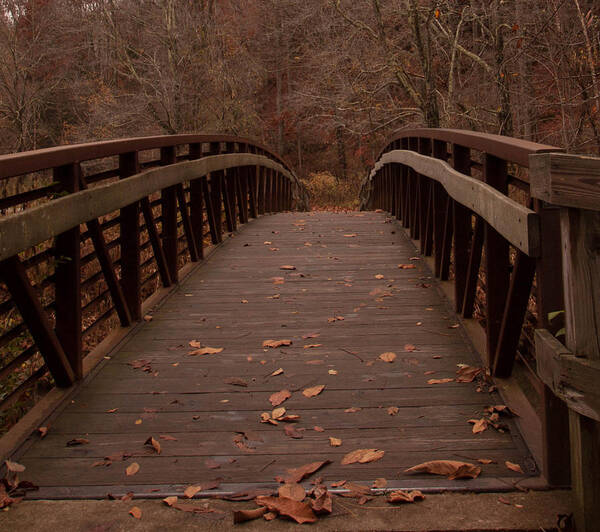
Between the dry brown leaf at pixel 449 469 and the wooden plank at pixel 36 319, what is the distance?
1.99 metres

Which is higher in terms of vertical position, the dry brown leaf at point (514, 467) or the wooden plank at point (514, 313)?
the wooden plank at point (514, 313)

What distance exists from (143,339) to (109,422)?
1.46m

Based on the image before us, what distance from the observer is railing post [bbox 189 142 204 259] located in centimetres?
788

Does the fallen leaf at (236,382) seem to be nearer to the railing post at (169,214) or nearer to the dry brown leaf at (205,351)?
the dry brown leaf at (205,351)

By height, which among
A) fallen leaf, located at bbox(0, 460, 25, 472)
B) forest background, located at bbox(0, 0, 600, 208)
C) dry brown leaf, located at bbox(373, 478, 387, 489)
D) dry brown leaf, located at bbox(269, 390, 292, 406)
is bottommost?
dry brown leaf, located at bbox(373, 478, 387, 489)

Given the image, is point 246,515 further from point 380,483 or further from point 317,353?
point 317,353

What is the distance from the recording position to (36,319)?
375cm

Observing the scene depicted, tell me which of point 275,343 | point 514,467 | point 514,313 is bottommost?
point 514,467

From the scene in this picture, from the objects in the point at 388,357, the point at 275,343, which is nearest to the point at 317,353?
the point at 275,343

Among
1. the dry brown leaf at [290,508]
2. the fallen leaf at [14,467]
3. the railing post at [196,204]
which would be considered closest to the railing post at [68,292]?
the fallen leaf at [14,467]

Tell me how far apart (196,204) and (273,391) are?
405cm

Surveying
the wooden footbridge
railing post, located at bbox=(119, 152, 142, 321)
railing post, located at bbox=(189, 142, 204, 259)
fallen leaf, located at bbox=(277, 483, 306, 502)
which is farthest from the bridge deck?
railing post, located at bbox=(189, 142, 204, 259)

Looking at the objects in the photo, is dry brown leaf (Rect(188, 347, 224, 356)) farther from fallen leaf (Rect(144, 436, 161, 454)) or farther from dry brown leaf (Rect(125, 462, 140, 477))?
dry brown leaf (Rect(125, 462, 140, 477))

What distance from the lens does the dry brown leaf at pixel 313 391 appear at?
4.12m
